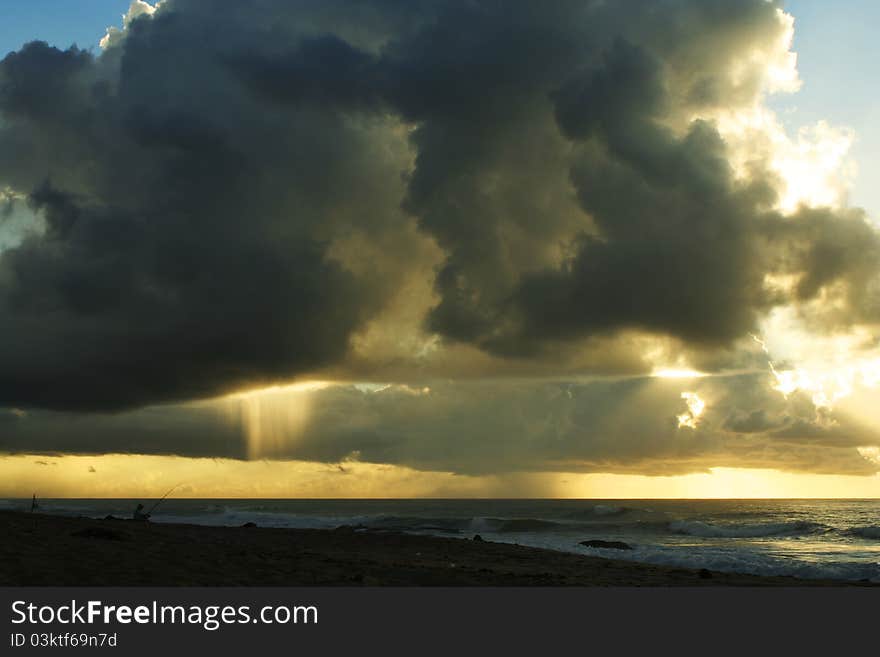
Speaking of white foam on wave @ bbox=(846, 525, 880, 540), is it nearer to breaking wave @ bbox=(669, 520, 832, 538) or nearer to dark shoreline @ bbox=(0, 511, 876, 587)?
breaking wave @ bbox=(669, 520, 832, 538)

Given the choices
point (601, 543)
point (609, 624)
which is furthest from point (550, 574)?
point (601, 543)

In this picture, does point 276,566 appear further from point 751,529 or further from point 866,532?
point 751,529

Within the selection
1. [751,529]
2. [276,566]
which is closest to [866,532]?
[751,529]

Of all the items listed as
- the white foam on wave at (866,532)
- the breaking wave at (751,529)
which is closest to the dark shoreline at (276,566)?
the white foam on wave at (866,532)

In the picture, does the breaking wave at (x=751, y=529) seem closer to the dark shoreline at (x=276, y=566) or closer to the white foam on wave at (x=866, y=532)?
the white foam on wave at (x=866, y=532)

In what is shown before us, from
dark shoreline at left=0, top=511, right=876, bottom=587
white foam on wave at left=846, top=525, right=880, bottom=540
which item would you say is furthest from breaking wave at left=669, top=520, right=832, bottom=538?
dark shoreline at left=0, top=511, right=876, bottom=587

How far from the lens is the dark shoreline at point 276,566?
42.8 feet

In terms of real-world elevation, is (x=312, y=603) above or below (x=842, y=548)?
above

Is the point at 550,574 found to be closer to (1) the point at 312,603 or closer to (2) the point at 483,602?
(2) the point at 483,602

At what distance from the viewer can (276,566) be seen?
16000mm

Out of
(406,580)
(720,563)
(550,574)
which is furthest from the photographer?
(720,563)

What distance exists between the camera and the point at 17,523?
19.6 m

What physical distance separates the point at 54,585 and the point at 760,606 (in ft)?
35.8

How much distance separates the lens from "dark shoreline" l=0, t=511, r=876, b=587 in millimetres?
13039
